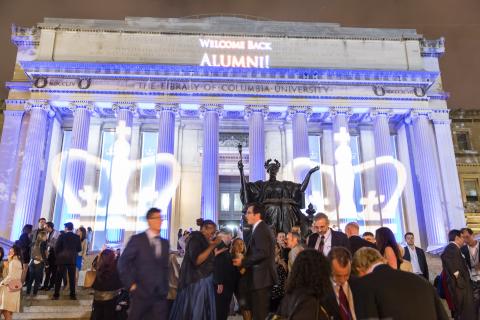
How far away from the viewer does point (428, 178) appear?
27781mm

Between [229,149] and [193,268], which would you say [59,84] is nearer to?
[229,149]

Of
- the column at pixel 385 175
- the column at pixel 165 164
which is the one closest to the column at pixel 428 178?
the column at pixel 385 175

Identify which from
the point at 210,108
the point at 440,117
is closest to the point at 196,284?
the point at 210,108

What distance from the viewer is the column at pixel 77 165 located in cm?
2548

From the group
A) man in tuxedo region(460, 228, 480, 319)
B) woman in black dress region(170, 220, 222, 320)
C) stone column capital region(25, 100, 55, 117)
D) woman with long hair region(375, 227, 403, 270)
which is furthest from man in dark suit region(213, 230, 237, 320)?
stone column capital region(25, 100, 55, 117)

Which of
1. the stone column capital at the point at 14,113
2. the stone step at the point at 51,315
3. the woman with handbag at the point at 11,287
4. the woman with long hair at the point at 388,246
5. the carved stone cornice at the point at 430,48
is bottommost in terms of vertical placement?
the stone step at the point at 51,315

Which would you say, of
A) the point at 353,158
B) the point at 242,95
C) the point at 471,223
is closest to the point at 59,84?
the point at 242,95

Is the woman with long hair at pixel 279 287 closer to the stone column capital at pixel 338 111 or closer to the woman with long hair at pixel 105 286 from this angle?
the woman with long hair at pixel 105 286

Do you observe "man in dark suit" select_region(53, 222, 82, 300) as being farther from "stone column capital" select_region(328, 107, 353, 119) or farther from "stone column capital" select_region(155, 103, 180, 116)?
"stone column capital" select_region(328, 107, 353, 119)

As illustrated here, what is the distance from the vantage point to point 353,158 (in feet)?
104

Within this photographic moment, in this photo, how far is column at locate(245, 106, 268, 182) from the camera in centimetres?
2734

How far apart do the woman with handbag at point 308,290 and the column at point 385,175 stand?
77.3 ft

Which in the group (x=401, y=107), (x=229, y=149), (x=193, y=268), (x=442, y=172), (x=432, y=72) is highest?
(x=432, y=72)

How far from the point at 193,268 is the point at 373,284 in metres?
3.60
